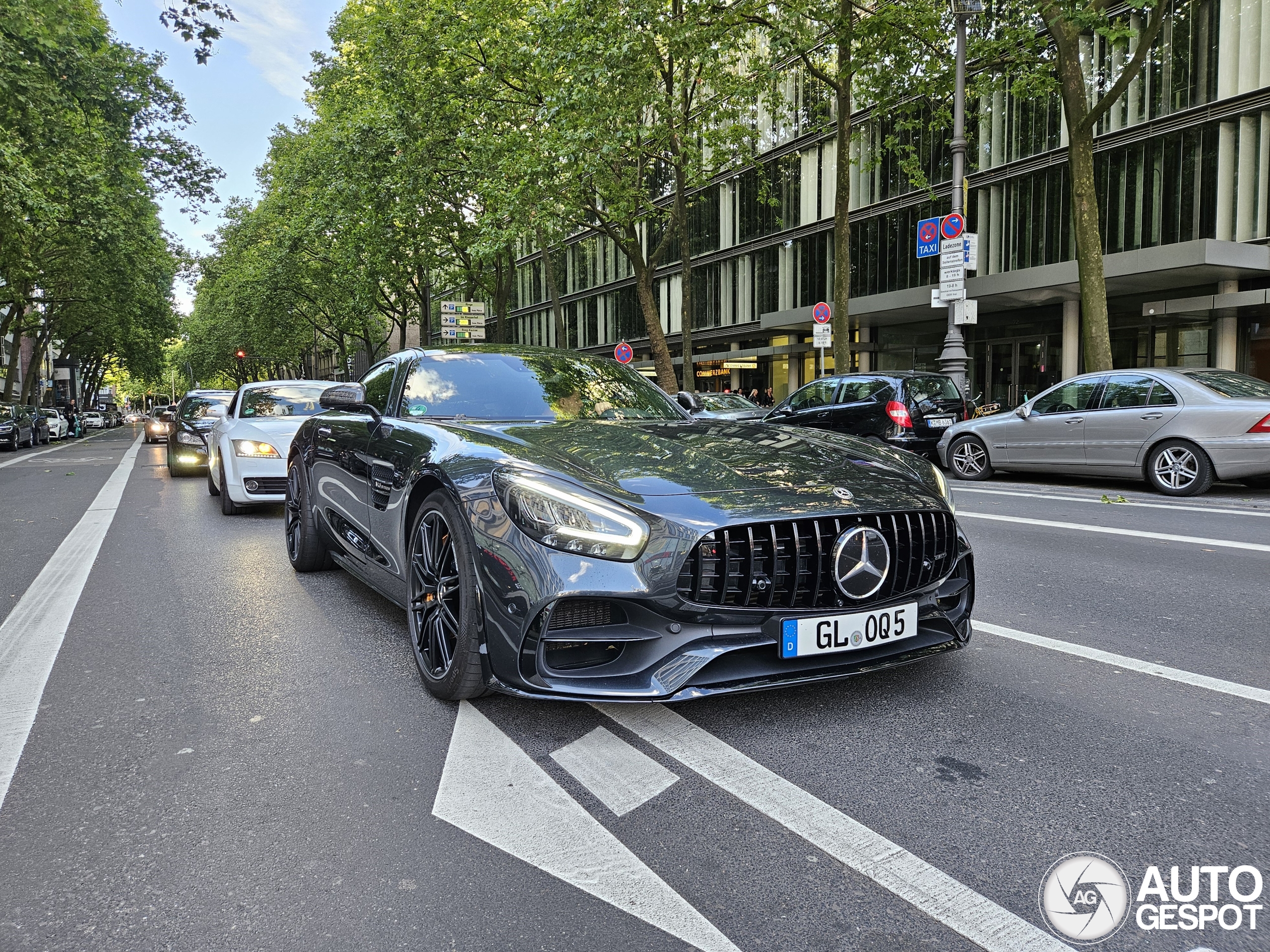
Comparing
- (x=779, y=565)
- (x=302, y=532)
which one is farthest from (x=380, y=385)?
(x=779, y=565)

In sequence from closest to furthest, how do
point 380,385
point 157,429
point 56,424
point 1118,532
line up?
point 380,385 < point 1118,532 < point 157,429 < point 56,424

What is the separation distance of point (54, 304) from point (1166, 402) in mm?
44154

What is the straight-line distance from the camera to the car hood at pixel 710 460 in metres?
3.20

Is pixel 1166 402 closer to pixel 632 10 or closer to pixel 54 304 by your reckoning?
pixel 632 10

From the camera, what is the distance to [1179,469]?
10.1 metres

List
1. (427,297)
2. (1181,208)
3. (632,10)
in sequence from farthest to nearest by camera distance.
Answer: (427,297), (1181,208), (632,10)

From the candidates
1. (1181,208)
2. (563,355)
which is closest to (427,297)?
(1181,208)

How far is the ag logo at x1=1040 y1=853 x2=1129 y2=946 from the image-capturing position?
2012 millimetres

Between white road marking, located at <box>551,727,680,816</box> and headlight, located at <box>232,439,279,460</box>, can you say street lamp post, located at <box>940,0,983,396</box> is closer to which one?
headlight, located at <box>232,439,279,460</box>

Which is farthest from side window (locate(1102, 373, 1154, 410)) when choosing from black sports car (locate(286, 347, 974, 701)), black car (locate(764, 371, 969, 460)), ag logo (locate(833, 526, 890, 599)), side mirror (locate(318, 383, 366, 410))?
side mirror (locate(318, 383, 366, 410))

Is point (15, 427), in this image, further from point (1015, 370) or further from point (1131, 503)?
point (1131, 503)

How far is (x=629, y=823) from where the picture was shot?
99.4 inches

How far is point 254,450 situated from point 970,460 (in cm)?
898

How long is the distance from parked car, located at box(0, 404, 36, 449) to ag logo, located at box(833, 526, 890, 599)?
31.2 meters
